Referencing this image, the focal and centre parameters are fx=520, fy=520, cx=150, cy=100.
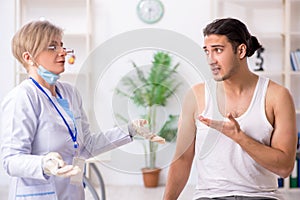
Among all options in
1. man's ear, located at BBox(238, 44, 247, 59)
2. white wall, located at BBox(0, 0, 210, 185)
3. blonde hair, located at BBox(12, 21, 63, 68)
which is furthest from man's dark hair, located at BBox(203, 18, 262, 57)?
white wall, located at BBox(0, 0, 210, 185)

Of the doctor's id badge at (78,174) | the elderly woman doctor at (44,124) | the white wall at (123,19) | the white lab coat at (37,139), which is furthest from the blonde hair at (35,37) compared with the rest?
the white wall at (123,19)

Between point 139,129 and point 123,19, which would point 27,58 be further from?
point 123,19

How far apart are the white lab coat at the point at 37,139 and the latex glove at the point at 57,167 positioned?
0.09ft

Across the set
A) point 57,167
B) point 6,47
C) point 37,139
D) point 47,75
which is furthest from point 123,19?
point 57,167

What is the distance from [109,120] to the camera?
160 centimetres

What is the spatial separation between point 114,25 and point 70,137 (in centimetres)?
334

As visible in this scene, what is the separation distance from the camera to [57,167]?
1.32 m

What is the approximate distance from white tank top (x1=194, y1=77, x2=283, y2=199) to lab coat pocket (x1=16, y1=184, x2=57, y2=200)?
50 cm

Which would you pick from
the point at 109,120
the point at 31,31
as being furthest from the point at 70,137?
the point at 31,31

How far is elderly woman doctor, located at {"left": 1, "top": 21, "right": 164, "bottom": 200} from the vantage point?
4.89 ft

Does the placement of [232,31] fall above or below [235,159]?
above

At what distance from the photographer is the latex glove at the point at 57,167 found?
4.21 ft

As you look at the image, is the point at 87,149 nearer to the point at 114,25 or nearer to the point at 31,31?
the point at 31,31

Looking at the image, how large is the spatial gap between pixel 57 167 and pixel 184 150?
573 millimetres
